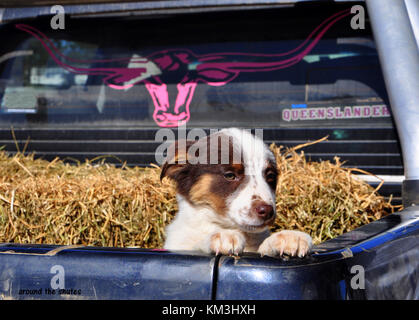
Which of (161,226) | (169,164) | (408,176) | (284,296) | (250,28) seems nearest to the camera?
(284,296)

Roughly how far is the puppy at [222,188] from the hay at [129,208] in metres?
0.57

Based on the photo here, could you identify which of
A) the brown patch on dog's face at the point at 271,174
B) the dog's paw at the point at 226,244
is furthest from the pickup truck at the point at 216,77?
the dog's paw at the point at 226,244

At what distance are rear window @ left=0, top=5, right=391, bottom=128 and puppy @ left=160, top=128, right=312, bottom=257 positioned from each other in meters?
1.15

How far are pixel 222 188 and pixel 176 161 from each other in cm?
36

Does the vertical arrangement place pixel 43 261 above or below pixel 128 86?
below

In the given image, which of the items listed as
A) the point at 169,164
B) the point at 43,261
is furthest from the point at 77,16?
the point at 43,261

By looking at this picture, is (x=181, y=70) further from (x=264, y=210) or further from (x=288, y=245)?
(x=288, y=245)

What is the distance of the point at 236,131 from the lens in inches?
99.6

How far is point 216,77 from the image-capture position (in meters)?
3.63

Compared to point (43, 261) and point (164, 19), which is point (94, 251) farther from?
point (164, 19)

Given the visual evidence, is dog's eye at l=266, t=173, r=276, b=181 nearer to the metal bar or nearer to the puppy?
the puppy

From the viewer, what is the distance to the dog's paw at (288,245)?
1501mm

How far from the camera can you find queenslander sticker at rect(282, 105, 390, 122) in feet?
11.0
